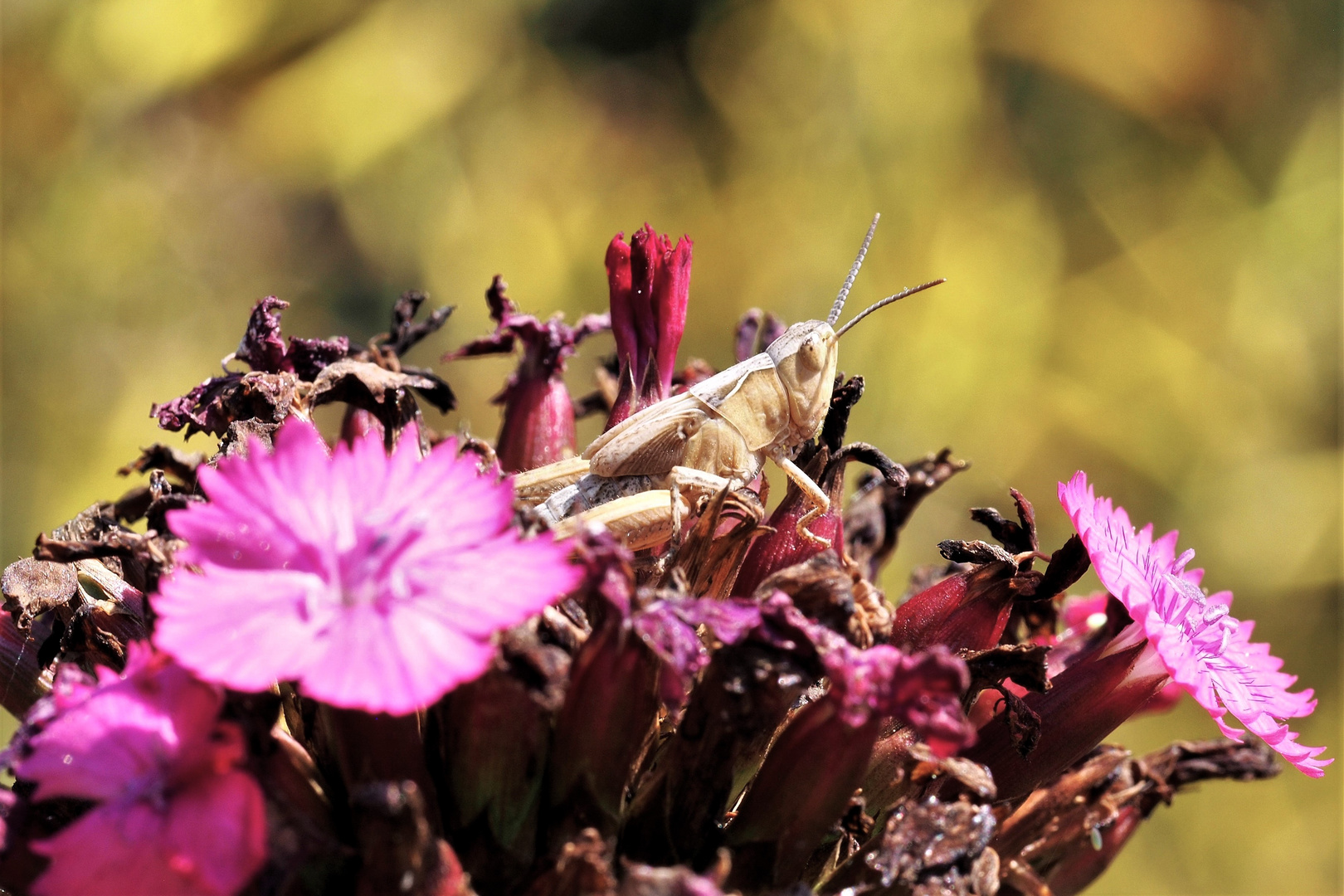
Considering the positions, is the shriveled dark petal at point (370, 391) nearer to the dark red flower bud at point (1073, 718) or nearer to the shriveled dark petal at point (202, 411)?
the shriveled dark petal at point (202, 411)

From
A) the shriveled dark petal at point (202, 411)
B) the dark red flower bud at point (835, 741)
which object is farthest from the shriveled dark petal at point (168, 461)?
the dark red flower bud at point (835, 741)

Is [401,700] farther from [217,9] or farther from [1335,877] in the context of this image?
[1335,877]

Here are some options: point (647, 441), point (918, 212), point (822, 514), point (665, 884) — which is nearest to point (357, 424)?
point (647, 441)

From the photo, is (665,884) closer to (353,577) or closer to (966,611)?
(353,577)

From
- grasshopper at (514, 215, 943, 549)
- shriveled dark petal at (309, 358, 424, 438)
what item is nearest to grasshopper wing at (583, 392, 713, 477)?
grasshopper at (514, 215, 943, 549)

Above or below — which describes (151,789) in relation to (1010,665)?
below

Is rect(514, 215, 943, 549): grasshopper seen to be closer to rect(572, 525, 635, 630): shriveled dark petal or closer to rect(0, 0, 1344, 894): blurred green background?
rect(572, 525, 635, 630): shriveled dark petal
